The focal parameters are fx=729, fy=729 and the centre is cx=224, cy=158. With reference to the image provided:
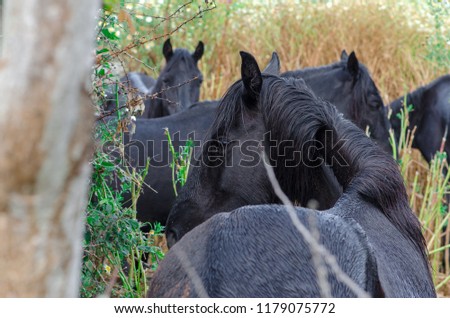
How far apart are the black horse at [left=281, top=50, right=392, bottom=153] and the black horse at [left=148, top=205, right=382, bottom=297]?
14.7 feet

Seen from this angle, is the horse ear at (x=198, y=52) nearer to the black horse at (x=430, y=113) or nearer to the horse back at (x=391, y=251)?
the black horse at (x=430, y=113)

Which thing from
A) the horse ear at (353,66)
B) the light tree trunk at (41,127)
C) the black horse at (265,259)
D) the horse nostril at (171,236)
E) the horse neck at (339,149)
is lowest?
the horse nostril at (171,236)

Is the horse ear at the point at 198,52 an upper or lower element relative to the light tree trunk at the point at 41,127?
upper

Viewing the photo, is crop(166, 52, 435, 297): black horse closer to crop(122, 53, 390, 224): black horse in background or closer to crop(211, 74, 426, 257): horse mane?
crop(211, 74, 426, 257): horse mane

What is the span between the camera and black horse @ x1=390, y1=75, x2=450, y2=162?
772 cm

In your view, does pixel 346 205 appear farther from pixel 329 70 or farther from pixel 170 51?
pixel 170 51

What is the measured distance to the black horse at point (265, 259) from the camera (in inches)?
71.2

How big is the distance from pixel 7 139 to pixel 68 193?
115mm

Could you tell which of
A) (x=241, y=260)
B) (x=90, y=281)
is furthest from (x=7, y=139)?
(x=90, y=281)

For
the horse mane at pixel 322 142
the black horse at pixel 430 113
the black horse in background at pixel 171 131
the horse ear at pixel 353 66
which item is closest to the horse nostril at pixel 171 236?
the horse mane at pixel 322 142

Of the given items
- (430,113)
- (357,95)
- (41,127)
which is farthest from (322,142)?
(430,113)

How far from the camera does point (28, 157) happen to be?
0.89 meters

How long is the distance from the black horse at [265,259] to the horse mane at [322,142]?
627 millimetres

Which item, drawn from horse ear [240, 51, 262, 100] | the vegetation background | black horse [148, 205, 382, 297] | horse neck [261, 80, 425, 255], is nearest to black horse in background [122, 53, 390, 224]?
the vegetation background
